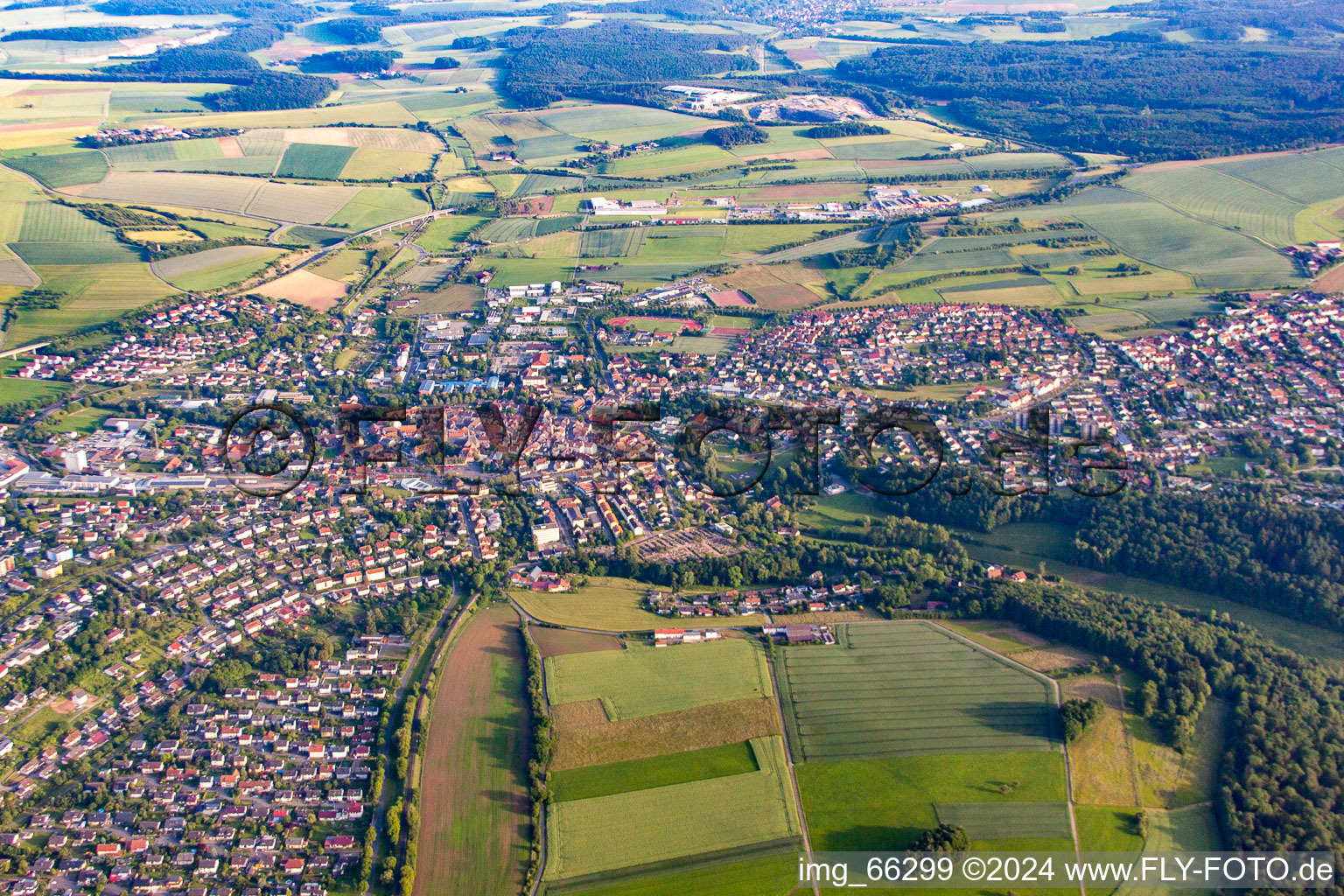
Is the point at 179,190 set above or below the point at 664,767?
Result: above

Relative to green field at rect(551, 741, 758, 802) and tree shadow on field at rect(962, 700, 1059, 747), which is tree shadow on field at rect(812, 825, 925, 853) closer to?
green field at rect(551, 741, 758, 802)

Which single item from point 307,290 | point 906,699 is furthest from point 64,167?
point 906,699

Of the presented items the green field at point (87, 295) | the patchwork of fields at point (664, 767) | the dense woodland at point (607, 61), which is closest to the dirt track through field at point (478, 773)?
the patchwork of fields at point (664, 767)

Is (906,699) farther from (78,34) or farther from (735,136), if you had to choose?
(78,34)

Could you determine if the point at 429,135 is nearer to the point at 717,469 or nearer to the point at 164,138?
the point at 164,138

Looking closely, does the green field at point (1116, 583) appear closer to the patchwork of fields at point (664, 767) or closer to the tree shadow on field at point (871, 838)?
the patchwork of fields at point (664, 767)

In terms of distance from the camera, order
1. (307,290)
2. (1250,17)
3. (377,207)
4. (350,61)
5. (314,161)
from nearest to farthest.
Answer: (307,290)
(377,207)
(314,161)
(1250,17)
(350,61)

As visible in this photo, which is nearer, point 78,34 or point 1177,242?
point 1177,242
